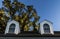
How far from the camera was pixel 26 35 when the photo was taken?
11.4 meters

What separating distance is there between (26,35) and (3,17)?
33.3 feet

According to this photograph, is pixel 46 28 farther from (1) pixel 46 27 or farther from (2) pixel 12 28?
(2) pixel 12 28

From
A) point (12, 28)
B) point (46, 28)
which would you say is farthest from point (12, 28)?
point (46, 28)

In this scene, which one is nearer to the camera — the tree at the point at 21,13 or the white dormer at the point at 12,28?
the white dormer at the point at 12,28

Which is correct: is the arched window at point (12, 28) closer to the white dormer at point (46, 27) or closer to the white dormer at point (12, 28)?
the white dormer at point (12, 28)

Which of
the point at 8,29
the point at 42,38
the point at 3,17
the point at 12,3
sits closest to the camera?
the point at 42,38

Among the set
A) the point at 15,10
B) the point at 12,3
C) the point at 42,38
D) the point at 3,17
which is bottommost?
the point at 42,38

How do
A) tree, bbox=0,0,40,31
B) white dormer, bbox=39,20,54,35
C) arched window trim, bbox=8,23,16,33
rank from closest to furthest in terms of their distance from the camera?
1. white dormer, bbox=39,20,54,35
2. arched window trim, bbox=8,23,16,33
3. tree, bbox=0,0,40,31

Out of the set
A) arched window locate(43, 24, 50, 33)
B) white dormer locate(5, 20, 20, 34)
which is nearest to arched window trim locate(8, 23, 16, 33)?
white dormer locate(5, 20, 20, 34)

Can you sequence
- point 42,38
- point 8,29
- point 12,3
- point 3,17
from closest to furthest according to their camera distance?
point 42,38 < point 8,29 < point 3,17 < point 12,3

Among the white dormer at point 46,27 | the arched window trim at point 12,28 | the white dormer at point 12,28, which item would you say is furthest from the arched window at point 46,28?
the arched window trim at point 12,28

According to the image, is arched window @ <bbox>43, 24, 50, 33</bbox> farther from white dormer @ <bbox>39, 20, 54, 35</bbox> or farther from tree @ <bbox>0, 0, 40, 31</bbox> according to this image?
tree @ <bbox>0, 0, 40, 31</bbox>

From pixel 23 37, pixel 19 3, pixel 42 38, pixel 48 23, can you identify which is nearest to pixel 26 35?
pixel 23 37

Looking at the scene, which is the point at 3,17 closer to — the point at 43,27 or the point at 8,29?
the point at 8,29
